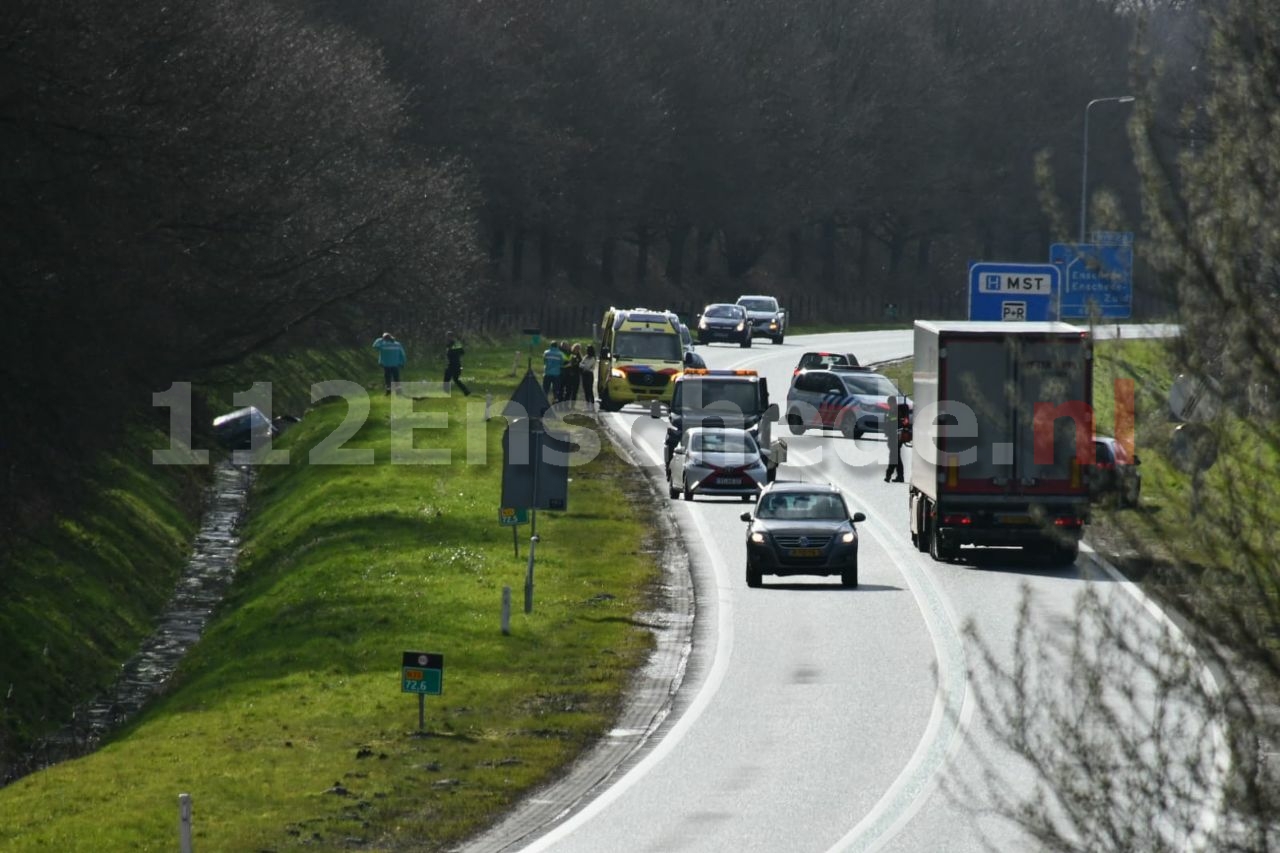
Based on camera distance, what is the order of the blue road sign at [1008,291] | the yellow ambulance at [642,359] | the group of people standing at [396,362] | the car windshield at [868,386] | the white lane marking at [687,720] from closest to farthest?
1. the white lane marking at [687,720]
2. the blue road sign at [1008,291]
3. the car windshield at [868,386]
4. the yellow ambulance at [642,359]
5. the group of people standing at [396,362]

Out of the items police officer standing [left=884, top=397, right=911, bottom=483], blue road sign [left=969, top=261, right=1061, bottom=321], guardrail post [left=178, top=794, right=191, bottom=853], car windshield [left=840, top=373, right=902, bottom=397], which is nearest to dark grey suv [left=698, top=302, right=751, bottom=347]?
car windshield [left=840, top=373, right=902, bottom=397]

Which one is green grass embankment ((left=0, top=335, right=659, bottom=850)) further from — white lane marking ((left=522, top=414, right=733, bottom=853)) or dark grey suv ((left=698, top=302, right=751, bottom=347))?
dark grey suv ((left=698, top=302, right=751, bottom=347))

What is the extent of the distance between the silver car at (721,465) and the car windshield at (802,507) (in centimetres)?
895

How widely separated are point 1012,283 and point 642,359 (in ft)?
54.5

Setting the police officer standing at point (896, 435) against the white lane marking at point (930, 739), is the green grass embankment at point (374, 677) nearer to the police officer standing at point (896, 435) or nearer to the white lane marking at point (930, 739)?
the white lane marking at point (930, 739)

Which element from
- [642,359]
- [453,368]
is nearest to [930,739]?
[642,359]

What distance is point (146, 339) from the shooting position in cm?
3127

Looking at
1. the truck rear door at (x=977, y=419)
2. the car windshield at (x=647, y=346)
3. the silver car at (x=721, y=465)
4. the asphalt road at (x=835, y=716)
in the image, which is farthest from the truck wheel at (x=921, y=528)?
the car windshield at (x=647, y=346)

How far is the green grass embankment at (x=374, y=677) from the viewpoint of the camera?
61.6 feet

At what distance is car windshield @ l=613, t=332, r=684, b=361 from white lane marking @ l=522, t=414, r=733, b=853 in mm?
20386

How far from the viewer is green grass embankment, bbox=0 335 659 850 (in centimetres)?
1877

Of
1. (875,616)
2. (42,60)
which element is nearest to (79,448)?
(42,60)

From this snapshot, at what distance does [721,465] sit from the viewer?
41.3 metres

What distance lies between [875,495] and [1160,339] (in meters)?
35.5
